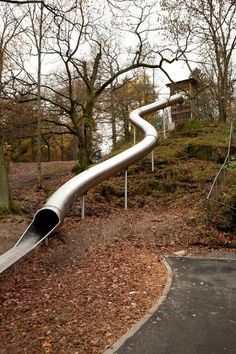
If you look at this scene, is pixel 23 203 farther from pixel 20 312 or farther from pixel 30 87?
pixel 20 312

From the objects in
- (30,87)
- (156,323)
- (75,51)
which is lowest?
(156,323)

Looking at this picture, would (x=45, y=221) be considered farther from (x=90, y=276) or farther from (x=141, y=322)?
(x=141, y=322)

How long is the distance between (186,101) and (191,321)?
20.9 metres

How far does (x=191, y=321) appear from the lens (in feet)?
18.5

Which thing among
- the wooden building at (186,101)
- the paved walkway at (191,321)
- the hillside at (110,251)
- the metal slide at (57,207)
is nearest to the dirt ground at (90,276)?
the hillside at (110,251)

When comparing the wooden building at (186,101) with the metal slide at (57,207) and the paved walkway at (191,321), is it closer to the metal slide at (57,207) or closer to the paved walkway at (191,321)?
the metal slide at (57,207)

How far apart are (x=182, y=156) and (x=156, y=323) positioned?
489 inches

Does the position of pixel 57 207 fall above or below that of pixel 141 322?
above

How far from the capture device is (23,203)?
554 inches

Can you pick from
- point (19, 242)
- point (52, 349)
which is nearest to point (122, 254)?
point (19, 242)

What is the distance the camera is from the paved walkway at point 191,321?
4.93 meters

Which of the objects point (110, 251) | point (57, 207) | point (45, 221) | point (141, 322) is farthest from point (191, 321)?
point (45, 221)

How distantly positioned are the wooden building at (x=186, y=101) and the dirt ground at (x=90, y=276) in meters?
11.7

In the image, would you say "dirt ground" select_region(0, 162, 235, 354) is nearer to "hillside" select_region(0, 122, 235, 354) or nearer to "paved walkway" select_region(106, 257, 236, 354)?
"hillside" select_region(0, 122, 235, 354)
